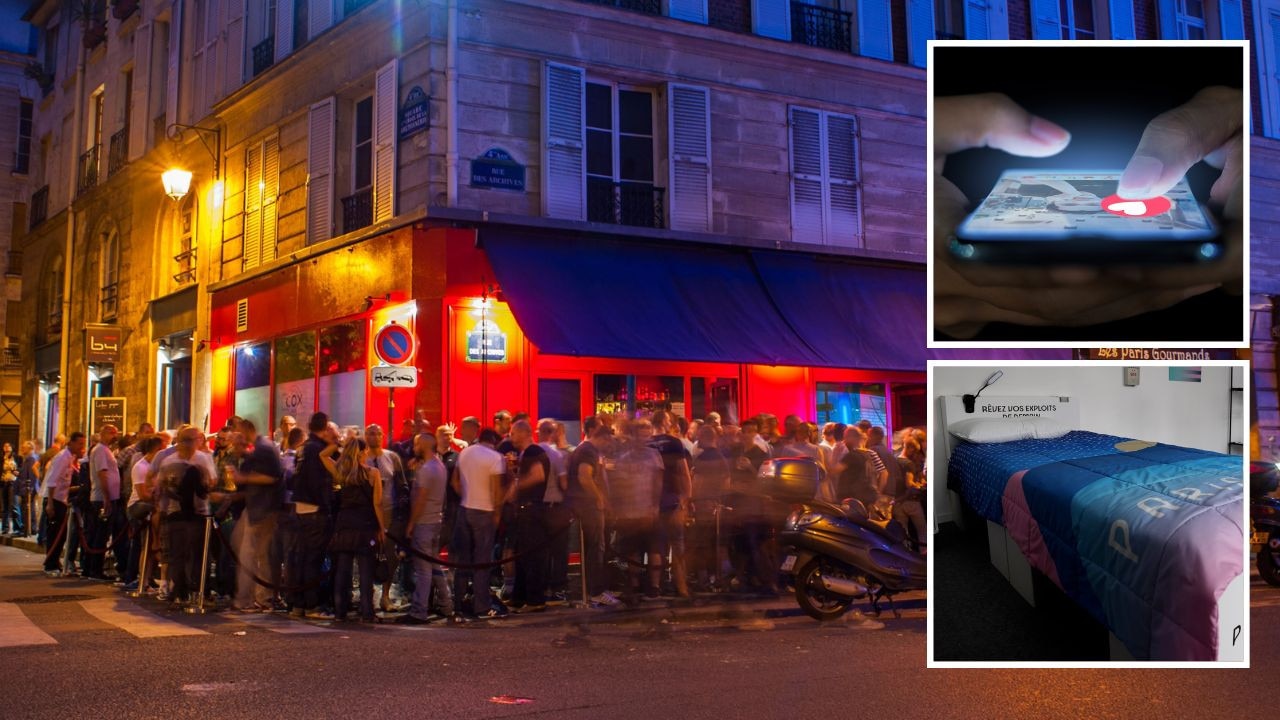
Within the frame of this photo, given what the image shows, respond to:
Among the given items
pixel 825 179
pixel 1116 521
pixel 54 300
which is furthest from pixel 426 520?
pixel 54 300

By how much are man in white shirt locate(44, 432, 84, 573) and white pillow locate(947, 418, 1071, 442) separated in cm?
1428

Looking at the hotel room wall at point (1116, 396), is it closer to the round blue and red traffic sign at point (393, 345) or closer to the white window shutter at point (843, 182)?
the round blue and red traffic sign at point (393, 345)

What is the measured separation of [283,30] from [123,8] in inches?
337

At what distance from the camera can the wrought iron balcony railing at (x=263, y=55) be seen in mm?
19094

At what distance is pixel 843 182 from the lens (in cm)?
1778

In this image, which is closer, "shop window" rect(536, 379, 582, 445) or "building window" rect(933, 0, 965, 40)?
"shop window" rect(536, 379, 582, 445)

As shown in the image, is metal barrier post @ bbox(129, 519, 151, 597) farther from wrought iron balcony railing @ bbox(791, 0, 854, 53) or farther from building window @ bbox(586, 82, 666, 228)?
wrought iron balcony railing @ bbox(791, 0, 854, 53)

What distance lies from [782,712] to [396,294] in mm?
10590

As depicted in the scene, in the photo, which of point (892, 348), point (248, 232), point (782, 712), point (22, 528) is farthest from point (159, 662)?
point (22, 528)

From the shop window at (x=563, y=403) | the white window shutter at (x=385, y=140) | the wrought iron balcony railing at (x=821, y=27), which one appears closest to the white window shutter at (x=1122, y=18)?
the wrought iron balcony railing at (x=821, y=27)

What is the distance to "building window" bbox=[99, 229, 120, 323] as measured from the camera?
24.9 metres

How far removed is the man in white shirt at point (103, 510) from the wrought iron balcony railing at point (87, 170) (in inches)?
599

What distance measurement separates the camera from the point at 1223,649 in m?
1.44

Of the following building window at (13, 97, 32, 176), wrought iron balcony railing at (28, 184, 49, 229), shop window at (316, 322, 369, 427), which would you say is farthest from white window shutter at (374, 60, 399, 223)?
building window at (13, 97, 32, 176)
